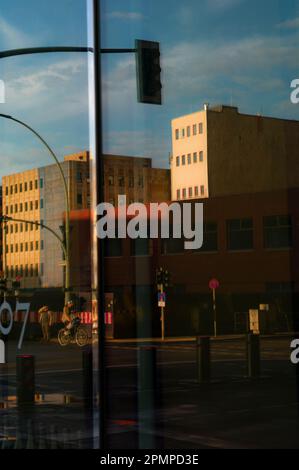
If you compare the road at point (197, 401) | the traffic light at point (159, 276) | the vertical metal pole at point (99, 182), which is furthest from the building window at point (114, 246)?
the road at point (197, 401)

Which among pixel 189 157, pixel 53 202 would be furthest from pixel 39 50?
pixel 189 157

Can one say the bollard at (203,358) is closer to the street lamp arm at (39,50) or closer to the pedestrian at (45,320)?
the pedestrian at (45,320)

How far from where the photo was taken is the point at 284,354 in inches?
163

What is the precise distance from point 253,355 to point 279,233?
64 cm

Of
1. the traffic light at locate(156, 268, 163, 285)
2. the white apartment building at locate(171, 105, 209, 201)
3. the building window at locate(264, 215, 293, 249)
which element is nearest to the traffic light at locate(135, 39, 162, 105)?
the white apartment building at locate(171, 105, 209, 201)

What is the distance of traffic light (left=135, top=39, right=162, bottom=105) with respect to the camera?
4.78 meters

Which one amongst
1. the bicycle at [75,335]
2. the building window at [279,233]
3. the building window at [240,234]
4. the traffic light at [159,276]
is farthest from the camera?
the bicycle at [75,335]

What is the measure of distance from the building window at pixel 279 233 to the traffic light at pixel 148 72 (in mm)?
1051

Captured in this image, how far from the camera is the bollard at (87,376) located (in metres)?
5.04

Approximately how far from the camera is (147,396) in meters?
4.71

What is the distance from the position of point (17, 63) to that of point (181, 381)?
243 cm

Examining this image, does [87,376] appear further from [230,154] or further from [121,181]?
[230,154]

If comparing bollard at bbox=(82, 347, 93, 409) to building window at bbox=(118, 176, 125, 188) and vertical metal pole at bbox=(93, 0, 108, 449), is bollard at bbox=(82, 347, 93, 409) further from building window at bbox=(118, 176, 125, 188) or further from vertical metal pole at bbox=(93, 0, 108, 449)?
building window at bbox=(118, 176, 125, 188)
